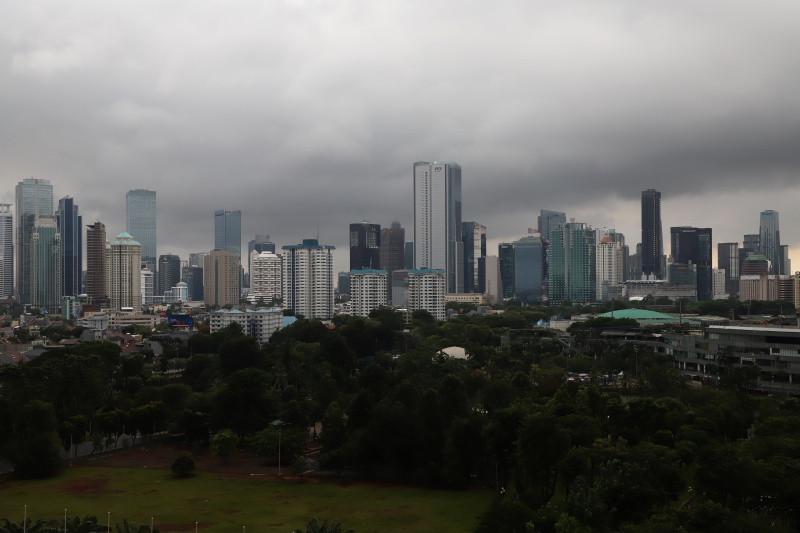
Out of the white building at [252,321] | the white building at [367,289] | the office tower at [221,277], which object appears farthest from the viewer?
the office tower at [221,277]

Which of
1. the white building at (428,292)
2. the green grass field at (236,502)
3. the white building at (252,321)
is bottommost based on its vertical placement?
the green grass field at (236,502)

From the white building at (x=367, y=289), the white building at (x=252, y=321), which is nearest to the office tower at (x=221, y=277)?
the white building at (x=367, y=289)

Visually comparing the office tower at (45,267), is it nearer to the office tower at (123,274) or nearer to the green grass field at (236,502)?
the office tower at (123,274)

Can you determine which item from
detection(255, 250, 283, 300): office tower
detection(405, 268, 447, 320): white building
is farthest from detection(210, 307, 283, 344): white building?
detection(255, 250, 283, 300): office tower

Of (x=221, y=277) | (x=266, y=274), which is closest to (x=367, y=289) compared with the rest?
(x=266, y=274)

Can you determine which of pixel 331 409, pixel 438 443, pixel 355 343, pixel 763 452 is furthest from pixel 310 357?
pixel 763 452

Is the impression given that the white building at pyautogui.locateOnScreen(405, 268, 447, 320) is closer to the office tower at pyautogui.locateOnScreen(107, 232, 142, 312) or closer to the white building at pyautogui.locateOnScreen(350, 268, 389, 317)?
the white building at pyautogui.locateOnScreen(350, 268, 389, 317)

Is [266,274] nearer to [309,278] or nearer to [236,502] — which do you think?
[309,278]
